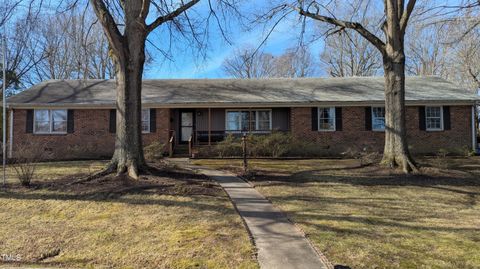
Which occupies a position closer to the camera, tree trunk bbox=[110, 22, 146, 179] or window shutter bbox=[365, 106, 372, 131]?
tree trunk bbox=[110, 22, 146, 179]

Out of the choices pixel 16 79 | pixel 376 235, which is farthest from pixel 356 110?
pixel 16 79

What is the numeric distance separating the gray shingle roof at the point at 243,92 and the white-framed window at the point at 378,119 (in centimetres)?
71

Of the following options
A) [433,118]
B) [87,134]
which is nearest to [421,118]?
[433,118]

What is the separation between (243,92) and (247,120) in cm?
167

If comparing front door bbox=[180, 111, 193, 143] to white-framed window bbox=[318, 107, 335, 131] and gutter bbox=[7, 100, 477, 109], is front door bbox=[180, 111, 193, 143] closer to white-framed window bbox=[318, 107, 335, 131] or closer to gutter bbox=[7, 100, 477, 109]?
gutter bbox=[7, 100, 477, 109]

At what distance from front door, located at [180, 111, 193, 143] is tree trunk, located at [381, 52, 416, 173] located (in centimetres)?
1200

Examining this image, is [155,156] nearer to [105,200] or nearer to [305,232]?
[105,200]

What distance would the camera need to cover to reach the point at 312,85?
2145 centimetres

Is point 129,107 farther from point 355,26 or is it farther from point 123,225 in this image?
point 355,26

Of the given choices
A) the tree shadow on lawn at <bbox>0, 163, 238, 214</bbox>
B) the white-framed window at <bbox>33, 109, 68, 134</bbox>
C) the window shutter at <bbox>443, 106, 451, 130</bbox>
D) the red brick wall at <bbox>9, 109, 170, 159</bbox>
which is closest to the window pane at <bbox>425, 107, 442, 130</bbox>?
the window shutter at <bbox>443, 106, 451, 130</bbox>

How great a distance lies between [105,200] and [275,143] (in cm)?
1063

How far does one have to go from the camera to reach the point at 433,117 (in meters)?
18.8

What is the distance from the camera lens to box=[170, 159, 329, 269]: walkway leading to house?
4.45 m

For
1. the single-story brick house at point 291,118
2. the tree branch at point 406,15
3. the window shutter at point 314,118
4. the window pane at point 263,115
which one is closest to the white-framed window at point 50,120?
the single-story brick house at point 291,118
